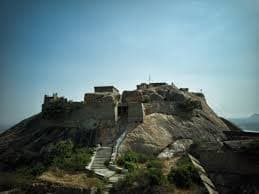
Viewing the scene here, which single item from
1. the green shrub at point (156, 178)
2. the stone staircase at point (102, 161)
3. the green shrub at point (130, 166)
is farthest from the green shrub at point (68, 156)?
the green shrub at point (156, 178)

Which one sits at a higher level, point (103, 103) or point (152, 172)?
point (103, 103)

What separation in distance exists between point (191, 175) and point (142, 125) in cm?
817

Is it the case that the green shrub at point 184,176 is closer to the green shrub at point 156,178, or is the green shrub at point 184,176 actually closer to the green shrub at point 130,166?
the green shrub at point 156,178

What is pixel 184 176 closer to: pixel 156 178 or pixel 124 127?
pixel 156 178

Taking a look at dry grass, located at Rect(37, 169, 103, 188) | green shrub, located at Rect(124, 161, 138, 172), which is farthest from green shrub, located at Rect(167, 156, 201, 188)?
dry grass, located at Rect(37, 169, 103, 188)

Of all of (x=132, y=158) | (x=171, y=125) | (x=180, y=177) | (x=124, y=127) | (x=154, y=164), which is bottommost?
(x=180, y=177)

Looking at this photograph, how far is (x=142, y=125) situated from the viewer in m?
A: 23.6

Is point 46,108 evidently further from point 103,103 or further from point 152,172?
point 152,172

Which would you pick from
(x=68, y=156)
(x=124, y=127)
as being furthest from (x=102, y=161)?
(x=124, y=127)

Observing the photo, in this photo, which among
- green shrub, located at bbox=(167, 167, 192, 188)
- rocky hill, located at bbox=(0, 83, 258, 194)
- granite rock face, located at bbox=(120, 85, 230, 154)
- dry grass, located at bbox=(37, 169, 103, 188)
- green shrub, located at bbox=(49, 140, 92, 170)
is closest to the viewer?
green shrub, located at bbox=(167, 167, 192, 188)

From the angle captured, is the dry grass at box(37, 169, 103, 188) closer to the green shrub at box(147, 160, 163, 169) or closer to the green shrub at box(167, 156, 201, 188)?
the green shrub at box(147, 160, 163, 169)

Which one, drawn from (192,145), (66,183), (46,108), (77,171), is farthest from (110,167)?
(46,108)

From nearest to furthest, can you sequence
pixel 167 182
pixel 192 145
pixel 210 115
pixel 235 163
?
1. pixel 167 182
2. pixel 235 163
3. pixel 192 145
4. pixel 210 115

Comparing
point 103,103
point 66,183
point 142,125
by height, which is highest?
point 103,103
